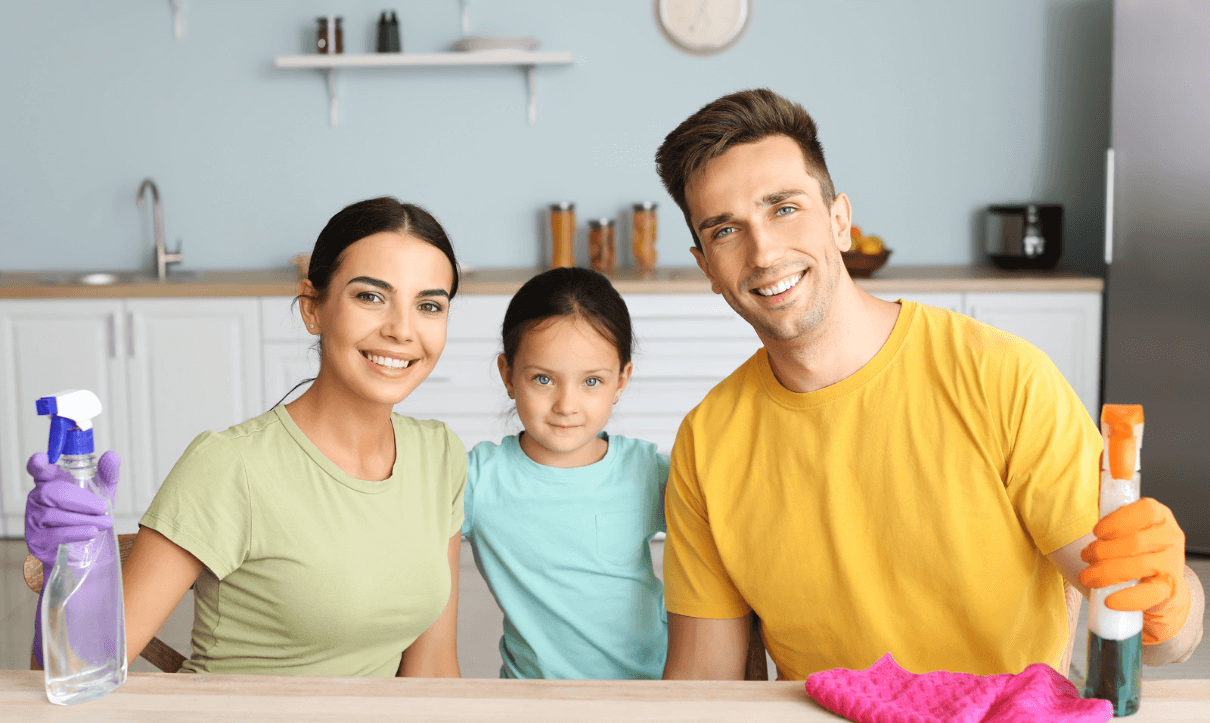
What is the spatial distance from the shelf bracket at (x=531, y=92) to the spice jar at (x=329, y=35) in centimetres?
71

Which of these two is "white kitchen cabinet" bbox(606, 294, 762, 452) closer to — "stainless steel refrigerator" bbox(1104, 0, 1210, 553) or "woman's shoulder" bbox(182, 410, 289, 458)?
"stainless steel refrigerator" bbox(1104, 0, 1210, 553)

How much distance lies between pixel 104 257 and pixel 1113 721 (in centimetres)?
413

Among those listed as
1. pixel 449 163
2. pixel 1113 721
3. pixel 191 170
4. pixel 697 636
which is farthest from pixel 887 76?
pixel 1113 721

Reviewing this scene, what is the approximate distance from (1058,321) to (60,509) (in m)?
3.23

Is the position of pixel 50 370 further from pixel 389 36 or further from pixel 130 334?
pixel 389 36

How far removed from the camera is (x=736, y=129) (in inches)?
53.3

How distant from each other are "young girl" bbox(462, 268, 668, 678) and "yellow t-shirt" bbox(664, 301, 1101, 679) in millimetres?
152

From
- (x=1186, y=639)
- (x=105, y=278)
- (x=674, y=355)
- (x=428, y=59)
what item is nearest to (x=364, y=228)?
(x=1186, y=639)

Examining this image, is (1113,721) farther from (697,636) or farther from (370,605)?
(370,605)

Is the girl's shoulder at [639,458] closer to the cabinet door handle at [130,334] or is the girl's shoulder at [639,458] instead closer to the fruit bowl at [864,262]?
the fruit bowl at [864,262]

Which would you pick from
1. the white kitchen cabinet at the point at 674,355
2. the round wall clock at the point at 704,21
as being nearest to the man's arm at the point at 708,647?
the white kitchen cabinet at the point at 674,355

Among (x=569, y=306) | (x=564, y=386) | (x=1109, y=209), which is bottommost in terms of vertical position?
(x=564, y=386)

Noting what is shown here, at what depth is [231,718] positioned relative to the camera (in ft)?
3.16

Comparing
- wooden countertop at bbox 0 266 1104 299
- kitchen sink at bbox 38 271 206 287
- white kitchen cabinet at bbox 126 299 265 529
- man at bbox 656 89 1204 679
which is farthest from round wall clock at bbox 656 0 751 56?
man at bbox 656 89 1204 679
